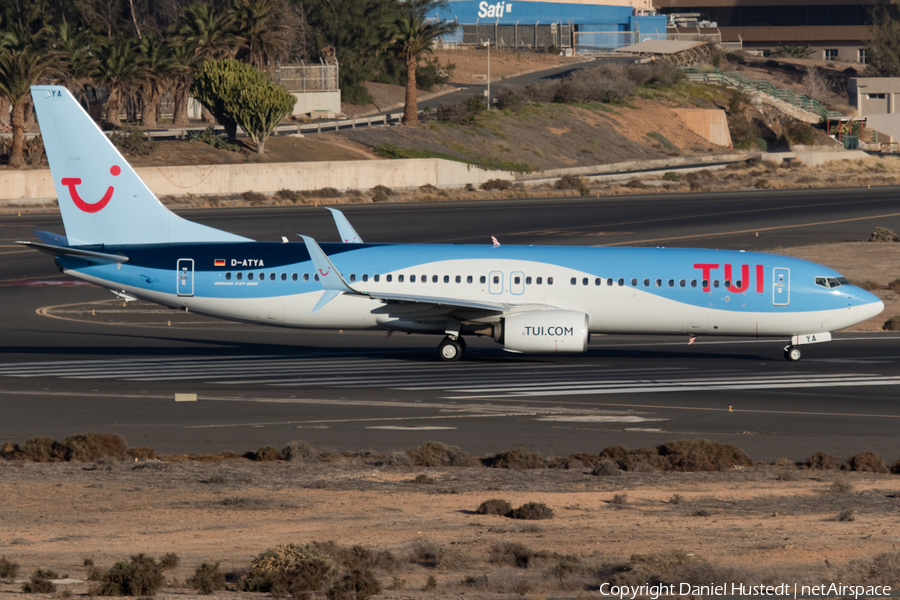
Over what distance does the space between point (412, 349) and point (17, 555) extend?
25.4 meters

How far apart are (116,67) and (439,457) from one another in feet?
291

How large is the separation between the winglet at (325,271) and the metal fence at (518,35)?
159306 millimetres

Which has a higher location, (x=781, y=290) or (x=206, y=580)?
(x=781, y=290)

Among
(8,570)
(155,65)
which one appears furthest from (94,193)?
(155,65)

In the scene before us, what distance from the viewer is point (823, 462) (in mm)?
23203

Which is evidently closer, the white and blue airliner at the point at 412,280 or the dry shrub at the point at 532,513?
the dry shrub at the point at 532,513

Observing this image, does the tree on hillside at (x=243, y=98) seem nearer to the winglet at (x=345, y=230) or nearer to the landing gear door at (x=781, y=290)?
the winglet at (x=345, y=230)

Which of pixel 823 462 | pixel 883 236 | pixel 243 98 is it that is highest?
pixel 243 98

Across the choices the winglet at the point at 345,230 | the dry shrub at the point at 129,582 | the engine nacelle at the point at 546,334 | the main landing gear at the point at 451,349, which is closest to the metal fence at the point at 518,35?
the winglet at the point at 345,230

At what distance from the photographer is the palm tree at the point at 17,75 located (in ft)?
287

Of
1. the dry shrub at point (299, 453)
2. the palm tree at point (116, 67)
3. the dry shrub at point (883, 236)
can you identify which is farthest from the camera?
the palm tree at point (116, 67)

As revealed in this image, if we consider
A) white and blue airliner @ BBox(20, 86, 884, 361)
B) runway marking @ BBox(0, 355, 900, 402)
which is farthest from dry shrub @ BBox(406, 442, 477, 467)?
white and blue airliner @ BBox(20, 86, 884, 361)

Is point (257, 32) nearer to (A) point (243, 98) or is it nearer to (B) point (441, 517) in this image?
(A) point (243, 98)

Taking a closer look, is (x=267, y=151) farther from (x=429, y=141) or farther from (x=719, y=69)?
(x=719, y=69)
